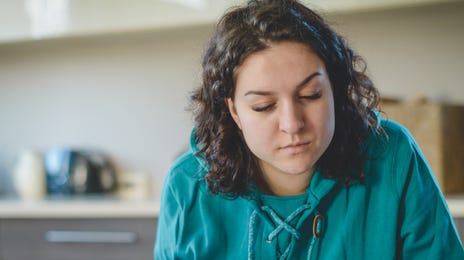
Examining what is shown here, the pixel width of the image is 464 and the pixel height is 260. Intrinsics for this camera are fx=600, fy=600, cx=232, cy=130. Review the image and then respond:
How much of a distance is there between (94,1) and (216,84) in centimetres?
137

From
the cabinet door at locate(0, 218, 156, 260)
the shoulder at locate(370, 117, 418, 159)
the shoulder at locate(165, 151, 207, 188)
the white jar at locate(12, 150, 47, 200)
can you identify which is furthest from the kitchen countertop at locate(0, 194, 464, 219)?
the shoulder at locate(370, 117, 418, 159)

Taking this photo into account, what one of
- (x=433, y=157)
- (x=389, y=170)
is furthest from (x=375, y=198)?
(x=433, y=157)

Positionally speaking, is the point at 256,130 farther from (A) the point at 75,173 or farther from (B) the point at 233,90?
(A) the point at 75,173

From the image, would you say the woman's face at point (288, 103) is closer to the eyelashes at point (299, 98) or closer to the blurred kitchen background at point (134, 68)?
the eyelashes at point (299, 98)

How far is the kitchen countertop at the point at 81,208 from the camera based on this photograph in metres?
2.13

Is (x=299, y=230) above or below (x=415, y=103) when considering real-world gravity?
below

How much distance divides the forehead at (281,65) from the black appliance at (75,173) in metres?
1.66

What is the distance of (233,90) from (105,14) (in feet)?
4.44

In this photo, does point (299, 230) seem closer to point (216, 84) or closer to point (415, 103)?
point (216, 84)

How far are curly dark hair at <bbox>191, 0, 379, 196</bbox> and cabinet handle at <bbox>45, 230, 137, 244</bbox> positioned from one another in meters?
1.05

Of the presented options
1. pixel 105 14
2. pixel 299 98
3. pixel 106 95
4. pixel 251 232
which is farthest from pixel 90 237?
pixel 299 98

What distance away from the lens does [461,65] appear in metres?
2.14

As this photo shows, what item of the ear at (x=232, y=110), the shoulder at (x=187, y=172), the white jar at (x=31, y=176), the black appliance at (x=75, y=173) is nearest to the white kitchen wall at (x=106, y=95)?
the black appliance at (x=75, y=173)

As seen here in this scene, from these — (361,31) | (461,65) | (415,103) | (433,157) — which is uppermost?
(361,31)
